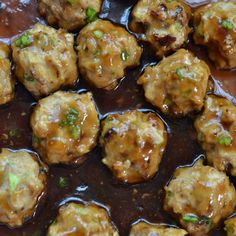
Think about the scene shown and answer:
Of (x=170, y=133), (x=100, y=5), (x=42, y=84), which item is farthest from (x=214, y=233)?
(x=100, y=5)

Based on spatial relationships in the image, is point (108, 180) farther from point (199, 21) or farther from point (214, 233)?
point (199, 21)

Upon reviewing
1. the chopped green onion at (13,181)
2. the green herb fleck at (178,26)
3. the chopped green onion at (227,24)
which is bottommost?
the chopped green onion at (13,181)

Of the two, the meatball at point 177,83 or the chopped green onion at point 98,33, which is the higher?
the chopped green onion at point 98,33

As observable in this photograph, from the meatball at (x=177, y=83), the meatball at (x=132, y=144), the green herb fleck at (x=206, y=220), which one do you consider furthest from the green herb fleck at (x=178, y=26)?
the green herb fleck at (x=206, y=220)

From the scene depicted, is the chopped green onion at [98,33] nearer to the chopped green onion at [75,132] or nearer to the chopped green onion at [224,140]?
the chopped green onion at [75,132]

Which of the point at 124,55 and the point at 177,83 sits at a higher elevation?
the point at 124,55

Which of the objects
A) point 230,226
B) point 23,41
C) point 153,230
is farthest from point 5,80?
point 230,226

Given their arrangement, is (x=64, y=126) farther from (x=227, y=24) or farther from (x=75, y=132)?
(x=227, y=24)

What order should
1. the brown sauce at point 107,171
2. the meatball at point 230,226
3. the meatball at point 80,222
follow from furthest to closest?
the brown sauce at point 107,171 → the meatball at point 230,226 → the meatball at point 80,222
